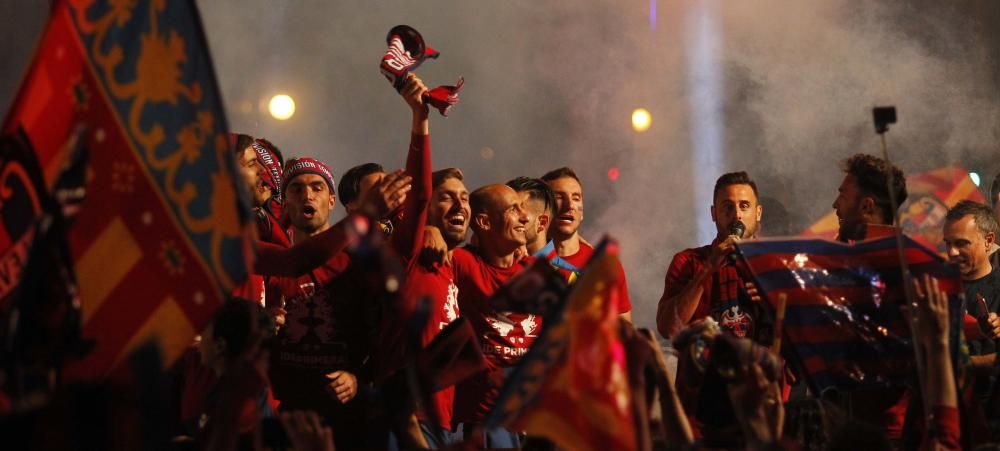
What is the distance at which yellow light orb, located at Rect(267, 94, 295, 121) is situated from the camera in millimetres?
8977

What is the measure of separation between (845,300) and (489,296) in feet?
4.44

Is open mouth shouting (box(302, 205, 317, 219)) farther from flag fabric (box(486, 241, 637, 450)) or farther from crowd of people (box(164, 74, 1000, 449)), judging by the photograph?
flag fabric (box(486, 241, 637, 450))

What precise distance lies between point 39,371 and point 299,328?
171 cm

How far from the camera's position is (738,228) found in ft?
17.8

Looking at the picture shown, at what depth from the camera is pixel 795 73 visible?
952cm

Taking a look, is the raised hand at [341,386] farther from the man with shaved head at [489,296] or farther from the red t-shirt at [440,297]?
the man with shaved head at [489,296]

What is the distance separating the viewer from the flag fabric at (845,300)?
4.20 m

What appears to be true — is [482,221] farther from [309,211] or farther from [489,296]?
[309,211]

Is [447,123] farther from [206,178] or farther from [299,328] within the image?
[206,178]

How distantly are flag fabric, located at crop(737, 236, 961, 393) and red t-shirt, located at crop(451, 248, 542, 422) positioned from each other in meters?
1.05

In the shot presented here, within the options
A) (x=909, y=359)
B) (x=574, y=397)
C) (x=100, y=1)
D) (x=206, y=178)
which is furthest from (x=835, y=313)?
(x=100, y=1)

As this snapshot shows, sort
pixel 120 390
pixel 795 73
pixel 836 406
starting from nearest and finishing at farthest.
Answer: pixel 120 390 < pixel 836 406 < pixel 795 73

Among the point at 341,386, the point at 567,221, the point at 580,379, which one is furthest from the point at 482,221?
the point at 580,379

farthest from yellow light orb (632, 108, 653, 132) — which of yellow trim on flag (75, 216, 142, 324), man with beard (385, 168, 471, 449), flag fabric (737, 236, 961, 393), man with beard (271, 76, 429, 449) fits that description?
yellow trim on flag (75, 216, 142, 324)
